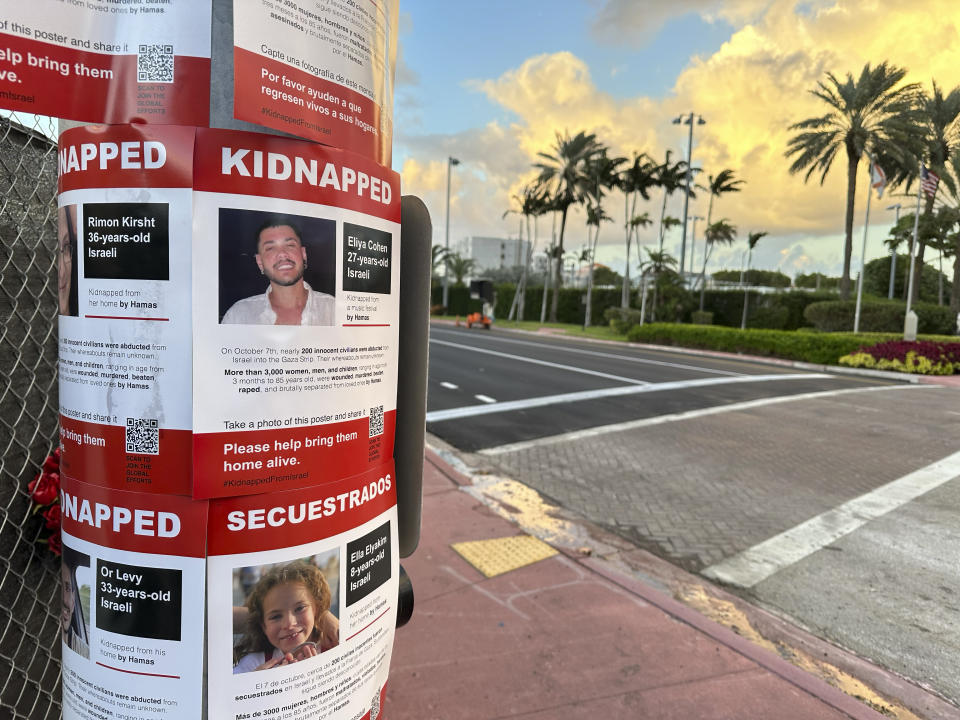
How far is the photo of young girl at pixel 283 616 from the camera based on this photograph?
1.23m

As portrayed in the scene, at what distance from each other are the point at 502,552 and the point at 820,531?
9.82ft

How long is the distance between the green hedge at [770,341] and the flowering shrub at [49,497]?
2223 centimetres

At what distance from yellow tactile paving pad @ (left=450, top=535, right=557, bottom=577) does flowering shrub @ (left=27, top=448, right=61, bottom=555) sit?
2.84 metres

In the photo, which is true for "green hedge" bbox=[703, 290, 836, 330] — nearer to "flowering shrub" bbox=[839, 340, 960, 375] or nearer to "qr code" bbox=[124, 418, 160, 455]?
"flowering shrub" bbox=[839, 340, 960, 375]

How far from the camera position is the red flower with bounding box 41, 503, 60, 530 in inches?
71.7

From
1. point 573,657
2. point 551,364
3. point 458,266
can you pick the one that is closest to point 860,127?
point 551,364

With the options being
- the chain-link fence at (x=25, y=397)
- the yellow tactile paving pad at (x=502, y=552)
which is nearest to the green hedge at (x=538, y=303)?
the yellow tactile paving pad at (x=502, y=552)

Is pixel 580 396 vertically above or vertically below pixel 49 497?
below

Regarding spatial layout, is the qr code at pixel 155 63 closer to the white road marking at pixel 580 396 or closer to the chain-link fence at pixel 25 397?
the chain-link fence at pixel 25 397

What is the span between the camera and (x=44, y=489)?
1830 millimetres

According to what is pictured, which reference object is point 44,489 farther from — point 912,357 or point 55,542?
point 912,357

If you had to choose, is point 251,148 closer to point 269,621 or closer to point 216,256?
point 216,256

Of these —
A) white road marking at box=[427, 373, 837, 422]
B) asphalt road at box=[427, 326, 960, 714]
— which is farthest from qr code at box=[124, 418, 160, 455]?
white road marking at box=[427, 373, 837, 422]

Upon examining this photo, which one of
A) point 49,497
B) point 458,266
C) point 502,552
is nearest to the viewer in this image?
point 49,497
